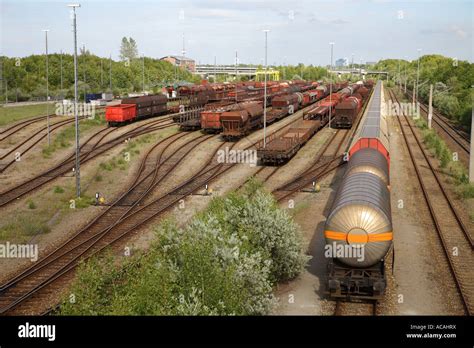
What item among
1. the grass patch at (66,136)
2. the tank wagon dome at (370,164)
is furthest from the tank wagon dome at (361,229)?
the grass patch at (66,136)

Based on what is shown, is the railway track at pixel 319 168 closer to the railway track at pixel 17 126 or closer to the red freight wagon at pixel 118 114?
the red freight wagon at pixel 118 114

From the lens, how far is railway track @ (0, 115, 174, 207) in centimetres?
2794

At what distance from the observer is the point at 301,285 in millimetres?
15844

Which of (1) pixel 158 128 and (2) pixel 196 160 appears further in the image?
(1) pixel 158 128

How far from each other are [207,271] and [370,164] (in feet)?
32.1

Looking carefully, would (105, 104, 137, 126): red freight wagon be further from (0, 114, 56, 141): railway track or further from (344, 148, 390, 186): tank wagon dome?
(344, 148, 390, 186): tank wagon dome

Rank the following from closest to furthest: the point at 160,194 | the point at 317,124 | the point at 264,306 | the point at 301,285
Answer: the point at 264,306 < the point at 301,285 < the point at 160,194 < the point at 317,124

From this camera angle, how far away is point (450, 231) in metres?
21.5

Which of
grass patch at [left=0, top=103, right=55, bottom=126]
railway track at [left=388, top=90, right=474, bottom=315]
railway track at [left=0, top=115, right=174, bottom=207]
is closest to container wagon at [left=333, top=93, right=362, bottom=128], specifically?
railway track at [left=388, top=90, right=474, bottom=315]

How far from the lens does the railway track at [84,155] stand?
27938mm

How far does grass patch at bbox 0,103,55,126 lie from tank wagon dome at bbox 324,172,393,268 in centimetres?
4769
